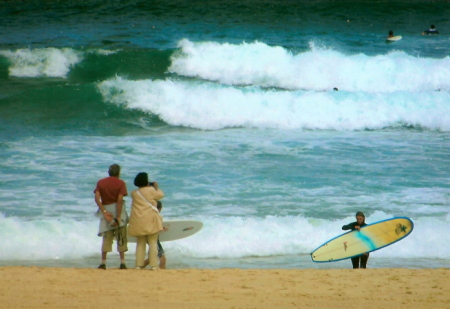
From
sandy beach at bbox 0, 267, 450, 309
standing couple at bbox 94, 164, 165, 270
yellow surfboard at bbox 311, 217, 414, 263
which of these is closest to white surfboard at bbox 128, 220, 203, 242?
standing couple at bbox 94, 164, 165, 270

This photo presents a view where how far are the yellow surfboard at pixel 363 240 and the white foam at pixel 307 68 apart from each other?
1215 cm

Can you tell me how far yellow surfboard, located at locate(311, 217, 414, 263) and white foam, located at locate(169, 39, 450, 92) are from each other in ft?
39.9

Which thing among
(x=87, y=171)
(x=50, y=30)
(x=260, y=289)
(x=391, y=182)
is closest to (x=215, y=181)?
(x=87, y=171)

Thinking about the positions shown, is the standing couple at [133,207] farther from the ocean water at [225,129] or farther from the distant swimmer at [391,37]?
the distant swimmer at [391,37]

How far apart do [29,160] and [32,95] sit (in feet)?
19.9

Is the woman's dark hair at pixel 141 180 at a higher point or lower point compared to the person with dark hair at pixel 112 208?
higher

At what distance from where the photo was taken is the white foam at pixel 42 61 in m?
19.3

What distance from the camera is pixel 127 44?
22.9 metres

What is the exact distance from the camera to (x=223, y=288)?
227 inches

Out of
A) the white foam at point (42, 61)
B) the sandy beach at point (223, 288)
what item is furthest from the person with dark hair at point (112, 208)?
the white foam at point (42, 61)

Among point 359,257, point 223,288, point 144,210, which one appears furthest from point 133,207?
point 359,257

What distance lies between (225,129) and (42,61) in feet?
25.9

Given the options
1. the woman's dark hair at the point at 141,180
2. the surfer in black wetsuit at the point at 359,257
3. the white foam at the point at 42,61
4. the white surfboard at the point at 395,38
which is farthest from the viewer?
the white surfboard at the point at 395,38

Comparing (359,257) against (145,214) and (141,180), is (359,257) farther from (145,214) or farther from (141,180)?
(141,180)
